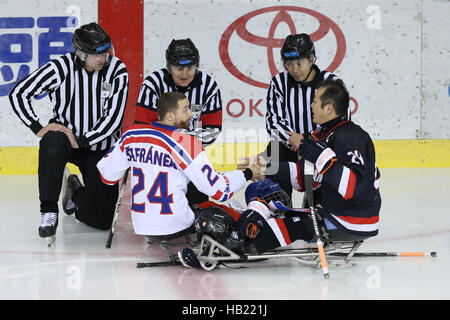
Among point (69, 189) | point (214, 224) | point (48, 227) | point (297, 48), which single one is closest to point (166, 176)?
point (214, 224)

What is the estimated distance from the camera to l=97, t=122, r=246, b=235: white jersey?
3.35m

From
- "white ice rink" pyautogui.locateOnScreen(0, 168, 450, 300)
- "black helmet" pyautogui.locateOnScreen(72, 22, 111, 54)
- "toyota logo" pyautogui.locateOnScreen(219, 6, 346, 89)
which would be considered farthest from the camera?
"toyota logo" pyautogui.locateOnScreen(219, 6, 346, 89)

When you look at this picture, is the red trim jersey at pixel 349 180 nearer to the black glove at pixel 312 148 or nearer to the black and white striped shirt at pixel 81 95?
the black glove at pixel 312 148

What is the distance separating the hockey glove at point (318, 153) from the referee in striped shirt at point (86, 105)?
4.75ft

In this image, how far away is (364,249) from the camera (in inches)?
150

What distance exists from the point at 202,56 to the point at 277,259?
3466mm

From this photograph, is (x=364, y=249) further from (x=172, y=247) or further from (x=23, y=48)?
(x=23, y=48)

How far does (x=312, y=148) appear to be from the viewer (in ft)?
10.4

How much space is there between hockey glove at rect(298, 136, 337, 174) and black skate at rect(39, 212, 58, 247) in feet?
4.88

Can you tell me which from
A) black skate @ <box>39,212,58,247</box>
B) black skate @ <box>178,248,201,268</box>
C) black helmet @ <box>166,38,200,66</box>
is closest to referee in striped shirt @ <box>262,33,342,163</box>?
black helmet @ <box>166,38,200,66</box>

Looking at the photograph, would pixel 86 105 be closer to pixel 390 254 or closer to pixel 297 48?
pixel 297 48

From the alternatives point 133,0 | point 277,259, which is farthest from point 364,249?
point 133,0

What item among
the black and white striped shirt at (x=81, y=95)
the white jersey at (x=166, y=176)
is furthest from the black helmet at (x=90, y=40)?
the white jersey at (x=166, y=176)

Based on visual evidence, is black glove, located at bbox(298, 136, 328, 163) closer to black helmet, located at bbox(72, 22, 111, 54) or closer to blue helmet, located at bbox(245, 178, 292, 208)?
blue helmet, located at bbox(245, 178, 292, 208)
